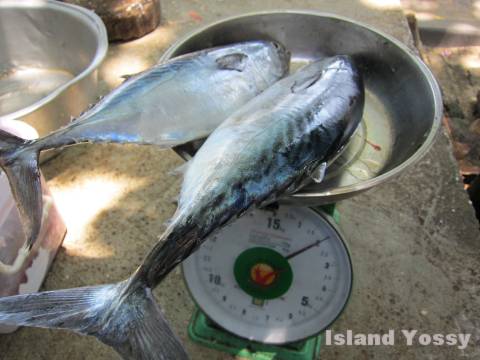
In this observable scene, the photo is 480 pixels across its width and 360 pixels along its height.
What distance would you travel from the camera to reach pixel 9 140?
0.83m

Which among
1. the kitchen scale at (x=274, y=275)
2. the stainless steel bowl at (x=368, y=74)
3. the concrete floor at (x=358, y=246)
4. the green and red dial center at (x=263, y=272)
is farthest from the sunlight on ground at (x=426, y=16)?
the green and red dial center at (x=263, y=272)

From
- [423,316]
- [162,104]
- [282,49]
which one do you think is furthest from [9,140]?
[423,316]

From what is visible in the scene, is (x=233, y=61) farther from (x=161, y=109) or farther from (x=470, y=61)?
(x=470, y=61)

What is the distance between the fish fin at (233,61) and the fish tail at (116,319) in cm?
56

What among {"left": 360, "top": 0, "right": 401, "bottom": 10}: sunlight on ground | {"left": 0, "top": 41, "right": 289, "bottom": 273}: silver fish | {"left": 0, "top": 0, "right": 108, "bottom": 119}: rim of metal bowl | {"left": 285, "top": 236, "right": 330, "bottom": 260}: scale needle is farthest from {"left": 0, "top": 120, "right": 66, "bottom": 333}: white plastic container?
{"left": 360, "top": 0, "right": 401, "bottom": 10}: sunlight on ground

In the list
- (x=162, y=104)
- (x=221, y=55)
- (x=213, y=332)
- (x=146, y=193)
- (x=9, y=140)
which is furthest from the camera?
(x=146, y=193)

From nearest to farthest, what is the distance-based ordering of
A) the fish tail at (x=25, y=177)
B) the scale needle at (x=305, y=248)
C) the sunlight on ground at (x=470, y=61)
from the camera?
the fish tail at (x=25, y=177)
the scale needle at (x=305, y=248)
the sunlight on ground at (x=470, y=61)

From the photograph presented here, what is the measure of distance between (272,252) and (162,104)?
40 centimetres

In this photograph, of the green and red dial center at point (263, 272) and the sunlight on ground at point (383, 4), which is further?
the sunlight on ground at point (383, 4)

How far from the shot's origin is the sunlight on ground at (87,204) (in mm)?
1532

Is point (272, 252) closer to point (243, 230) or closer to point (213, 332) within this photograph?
point (243, 230)

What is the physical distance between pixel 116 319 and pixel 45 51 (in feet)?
5.09

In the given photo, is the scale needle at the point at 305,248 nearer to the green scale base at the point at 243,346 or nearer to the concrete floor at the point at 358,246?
the green scale base at the point at 243,346

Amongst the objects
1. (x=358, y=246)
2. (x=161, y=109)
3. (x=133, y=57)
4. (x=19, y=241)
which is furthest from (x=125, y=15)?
(x=358, y=246)
